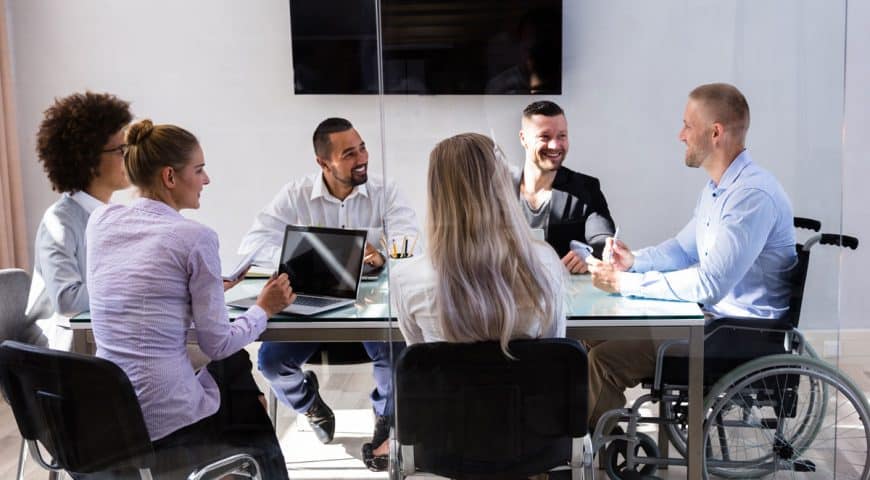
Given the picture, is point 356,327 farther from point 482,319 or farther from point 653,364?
point 653,364

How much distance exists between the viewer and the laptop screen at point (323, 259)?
222cm

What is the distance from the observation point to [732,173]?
208 cm

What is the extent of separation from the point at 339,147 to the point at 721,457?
127cm

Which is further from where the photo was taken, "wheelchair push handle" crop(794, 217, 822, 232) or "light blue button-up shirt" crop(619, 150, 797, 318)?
"wheelchair push handle" crop(794, 217, 822, 232)

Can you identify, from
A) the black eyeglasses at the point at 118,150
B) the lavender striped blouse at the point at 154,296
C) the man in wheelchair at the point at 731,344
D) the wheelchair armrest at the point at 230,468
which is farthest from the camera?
Answer: the black eyeglasses at the point at 118,150

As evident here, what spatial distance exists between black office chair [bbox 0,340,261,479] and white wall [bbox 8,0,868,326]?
0.57 metres

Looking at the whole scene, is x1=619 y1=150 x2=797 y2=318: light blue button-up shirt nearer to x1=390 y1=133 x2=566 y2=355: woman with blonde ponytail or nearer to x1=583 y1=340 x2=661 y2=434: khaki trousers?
x1=583 y1=340 x2=661 y2=434: khaki trousers

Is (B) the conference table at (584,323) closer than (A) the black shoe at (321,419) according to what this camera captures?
Yes

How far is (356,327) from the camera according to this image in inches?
84.2

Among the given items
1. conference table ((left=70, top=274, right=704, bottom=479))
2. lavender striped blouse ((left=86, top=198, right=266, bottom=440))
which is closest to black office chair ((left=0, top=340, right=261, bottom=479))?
lavender striped blouse ((left=86, top=198, right=266, bottom=440))

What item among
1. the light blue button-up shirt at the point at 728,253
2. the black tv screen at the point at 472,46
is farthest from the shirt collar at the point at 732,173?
the black tv screen at the point at 472,46

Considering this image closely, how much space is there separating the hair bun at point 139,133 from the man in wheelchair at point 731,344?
1.12m

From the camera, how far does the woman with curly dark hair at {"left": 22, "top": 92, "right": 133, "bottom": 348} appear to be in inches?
89.6

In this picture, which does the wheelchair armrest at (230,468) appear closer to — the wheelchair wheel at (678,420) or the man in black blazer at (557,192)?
the man in black blazer at (557,192)
